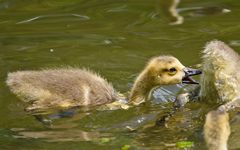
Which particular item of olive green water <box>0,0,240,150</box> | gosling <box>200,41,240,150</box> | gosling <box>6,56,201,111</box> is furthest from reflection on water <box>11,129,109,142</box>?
gosling <box>200,41,240,150</box>

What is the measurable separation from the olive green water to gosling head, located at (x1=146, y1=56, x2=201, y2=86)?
0.19 metres

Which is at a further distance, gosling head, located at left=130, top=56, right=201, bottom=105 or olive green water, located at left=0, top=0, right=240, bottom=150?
gosling head, located at left=130, top=56, right=201, bottom=105

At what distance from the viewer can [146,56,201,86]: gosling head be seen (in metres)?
5.20

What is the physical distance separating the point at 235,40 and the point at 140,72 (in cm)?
102

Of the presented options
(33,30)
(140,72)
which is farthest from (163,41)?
(33,30)

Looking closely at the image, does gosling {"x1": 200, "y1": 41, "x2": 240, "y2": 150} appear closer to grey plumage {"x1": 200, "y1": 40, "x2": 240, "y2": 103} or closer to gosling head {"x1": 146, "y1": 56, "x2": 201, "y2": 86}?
grey plumage {"x1": 200, "y1": 40, "x2": 240, "y2": 103}

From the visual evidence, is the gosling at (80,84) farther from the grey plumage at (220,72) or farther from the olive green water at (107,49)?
the grey plumage at (220,72)

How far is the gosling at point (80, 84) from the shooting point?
16.6 feet

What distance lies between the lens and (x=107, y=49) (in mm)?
6125

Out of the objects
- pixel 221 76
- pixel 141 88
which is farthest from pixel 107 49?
pixel 221 76

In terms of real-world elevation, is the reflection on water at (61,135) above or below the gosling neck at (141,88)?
below

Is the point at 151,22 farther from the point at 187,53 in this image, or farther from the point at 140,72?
the point at 140,72

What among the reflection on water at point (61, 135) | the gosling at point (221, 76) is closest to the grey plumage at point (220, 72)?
the gosling at point (221, 76)

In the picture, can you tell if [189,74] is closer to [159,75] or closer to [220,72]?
[159,75]
